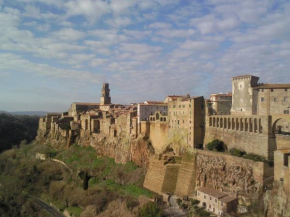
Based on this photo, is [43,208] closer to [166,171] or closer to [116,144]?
[116,144]

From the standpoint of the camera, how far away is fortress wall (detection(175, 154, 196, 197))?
93.2 feet

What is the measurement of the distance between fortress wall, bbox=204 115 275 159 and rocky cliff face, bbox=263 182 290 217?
4.35 metres

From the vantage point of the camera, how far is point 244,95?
32.8 m

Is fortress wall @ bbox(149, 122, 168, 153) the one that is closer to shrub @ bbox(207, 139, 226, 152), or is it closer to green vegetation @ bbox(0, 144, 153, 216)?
green vegetation @ bbox(0, 144, 153, 216)

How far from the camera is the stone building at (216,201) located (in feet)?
73.2

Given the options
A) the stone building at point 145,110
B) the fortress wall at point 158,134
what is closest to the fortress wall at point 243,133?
the fortress wall at point 158,134

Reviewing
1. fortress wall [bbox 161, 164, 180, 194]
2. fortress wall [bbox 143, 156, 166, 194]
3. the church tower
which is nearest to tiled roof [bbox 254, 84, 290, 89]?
fortress wall [bbox 161, 164, 180, 194]

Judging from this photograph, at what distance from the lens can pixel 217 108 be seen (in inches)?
1358

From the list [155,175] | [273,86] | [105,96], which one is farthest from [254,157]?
[105,96]

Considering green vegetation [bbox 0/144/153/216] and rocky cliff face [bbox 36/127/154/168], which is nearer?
green vegetation [bbox 0/144/153/216]

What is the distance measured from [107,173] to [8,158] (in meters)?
23.1

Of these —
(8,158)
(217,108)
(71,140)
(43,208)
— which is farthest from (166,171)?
(8,158)

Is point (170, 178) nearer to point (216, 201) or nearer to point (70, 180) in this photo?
point (216, 201)

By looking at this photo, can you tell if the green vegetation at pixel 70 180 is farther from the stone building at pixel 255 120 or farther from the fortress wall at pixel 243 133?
the stone building at pixel 255 120
